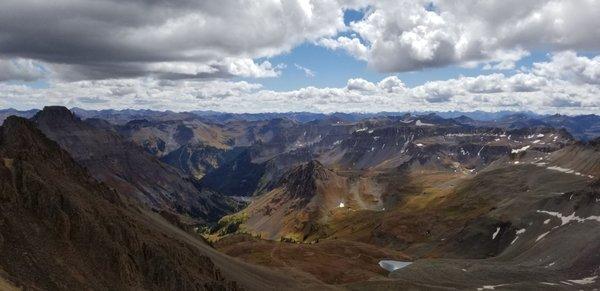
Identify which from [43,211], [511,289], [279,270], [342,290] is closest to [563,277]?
[511,289]

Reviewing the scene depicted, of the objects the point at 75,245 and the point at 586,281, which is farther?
the point at 586,281

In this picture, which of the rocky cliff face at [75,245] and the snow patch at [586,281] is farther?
the snow patch at [586,281]

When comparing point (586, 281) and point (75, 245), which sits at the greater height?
point (75, 245)

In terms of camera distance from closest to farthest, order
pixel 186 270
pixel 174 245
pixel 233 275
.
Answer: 1. pixel 186 270
2. pixel 174 245
3. pixel 233 275

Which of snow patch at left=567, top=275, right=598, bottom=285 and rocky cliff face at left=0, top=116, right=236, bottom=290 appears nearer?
rocky cliff face at left=0, top=116, right=236, bottom=290

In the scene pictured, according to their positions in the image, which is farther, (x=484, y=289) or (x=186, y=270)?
(x=484, y=289)

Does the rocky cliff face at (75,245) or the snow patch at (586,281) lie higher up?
the rocky cliff face at (75,245)

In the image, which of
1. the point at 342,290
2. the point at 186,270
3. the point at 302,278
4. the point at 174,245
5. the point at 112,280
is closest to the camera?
the point at 112,280

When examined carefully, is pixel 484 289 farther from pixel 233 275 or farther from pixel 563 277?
pixel 233 275
